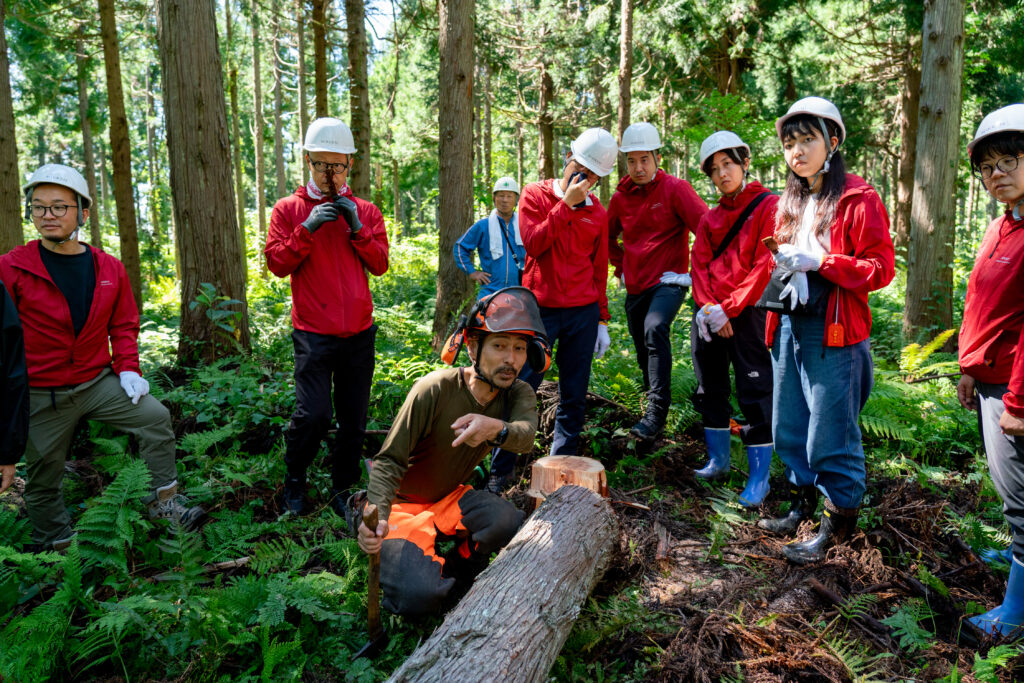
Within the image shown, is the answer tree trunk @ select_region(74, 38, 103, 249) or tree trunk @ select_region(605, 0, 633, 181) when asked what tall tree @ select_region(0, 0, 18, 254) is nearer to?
tree trunk @ select_region(74, 38, 103, 249)

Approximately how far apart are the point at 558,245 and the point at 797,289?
70.0 inches

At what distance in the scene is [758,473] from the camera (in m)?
4.43

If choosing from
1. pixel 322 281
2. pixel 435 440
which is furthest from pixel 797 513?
pixel 322 281

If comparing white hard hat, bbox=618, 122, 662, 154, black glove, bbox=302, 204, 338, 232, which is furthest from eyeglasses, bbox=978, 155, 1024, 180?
black glove, bbox=302, 204, 338, 232

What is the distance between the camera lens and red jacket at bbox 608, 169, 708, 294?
4883 millimetres

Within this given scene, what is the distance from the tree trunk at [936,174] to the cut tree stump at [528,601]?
20.3 feet

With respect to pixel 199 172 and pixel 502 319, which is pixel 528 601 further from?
pixel 199 172

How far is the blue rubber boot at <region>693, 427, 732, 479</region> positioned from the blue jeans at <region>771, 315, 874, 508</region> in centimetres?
100

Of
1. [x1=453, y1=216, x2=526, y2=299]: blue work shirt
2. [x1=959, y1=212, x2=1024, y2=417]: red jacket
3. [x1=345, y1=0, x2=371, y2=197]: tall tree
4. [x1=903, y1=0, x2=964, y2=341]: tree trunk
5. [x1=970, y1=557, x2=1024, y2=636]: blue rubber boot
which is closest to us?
[x1=959, y1=212, x2=1024, y2=417]: red jacket

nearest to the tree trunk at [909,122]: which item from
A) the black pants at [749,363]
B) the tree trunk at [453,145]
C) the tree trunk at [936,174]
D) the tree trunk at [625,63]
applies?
the tree trunk at [936,174]

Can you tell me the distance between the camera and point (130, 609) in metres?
2.76

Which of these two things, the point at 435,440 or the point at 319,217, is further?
the point at 319,217

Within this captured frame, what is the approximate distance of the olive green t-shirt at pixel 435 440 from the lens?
3119 millimetres

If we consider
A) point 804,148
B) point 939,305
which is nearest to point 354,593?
point 804,148
